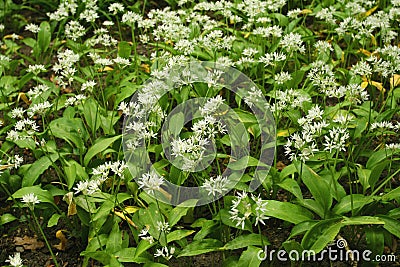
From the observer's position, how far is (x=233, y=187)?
10.5ft

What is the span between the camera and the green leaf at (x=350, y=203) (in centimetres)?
294

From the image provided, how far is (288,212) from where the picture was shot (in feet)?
9.64

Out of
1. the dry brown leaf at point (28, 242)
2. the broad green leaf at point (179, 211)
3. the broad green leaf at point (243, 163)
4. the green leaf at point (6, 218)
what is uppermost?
the broad green leaf at point (243, 163)

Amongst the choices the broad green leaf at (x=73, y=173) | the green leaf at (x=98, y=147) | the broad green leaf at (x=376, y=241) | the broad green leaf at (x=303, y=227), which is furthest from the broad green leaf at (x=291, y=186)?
the broad green leaf at (x=73, y=173)

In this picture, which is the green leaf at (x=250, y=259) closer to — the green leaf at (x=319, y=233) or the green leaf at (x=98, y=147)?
the green leaf at (x=319, y=233)

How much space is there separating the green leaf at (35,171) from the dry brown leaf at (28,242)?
1.19 ft

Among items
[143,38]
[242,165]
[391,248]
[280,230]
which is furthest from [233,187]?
[143,38]

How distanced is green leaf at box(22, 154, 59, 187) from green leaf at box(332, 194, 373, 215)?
1913 mm

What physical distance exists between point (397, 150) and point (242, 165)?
96 centimetres

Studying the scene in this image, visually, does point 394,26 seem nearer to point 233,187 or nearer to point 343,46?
point 343,46

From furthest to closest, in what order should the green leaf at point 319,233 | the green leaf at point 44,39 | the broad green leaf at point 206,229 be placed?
1. the green leaf at point 44,39
2. the broad green leaf at point 206,229
3. the green leaf at point 319,233

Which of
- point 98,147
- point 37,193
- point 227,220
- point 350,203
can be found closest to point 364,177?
point 350,203

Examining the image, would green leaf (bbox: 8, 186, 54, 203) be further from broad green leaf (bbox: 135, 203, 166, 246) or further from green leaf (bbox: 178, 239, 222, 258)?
green leaf (bbox: 178, 239, 222, 258)

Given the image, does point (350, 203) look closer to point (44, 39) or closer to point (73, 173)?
point (73, 173)
